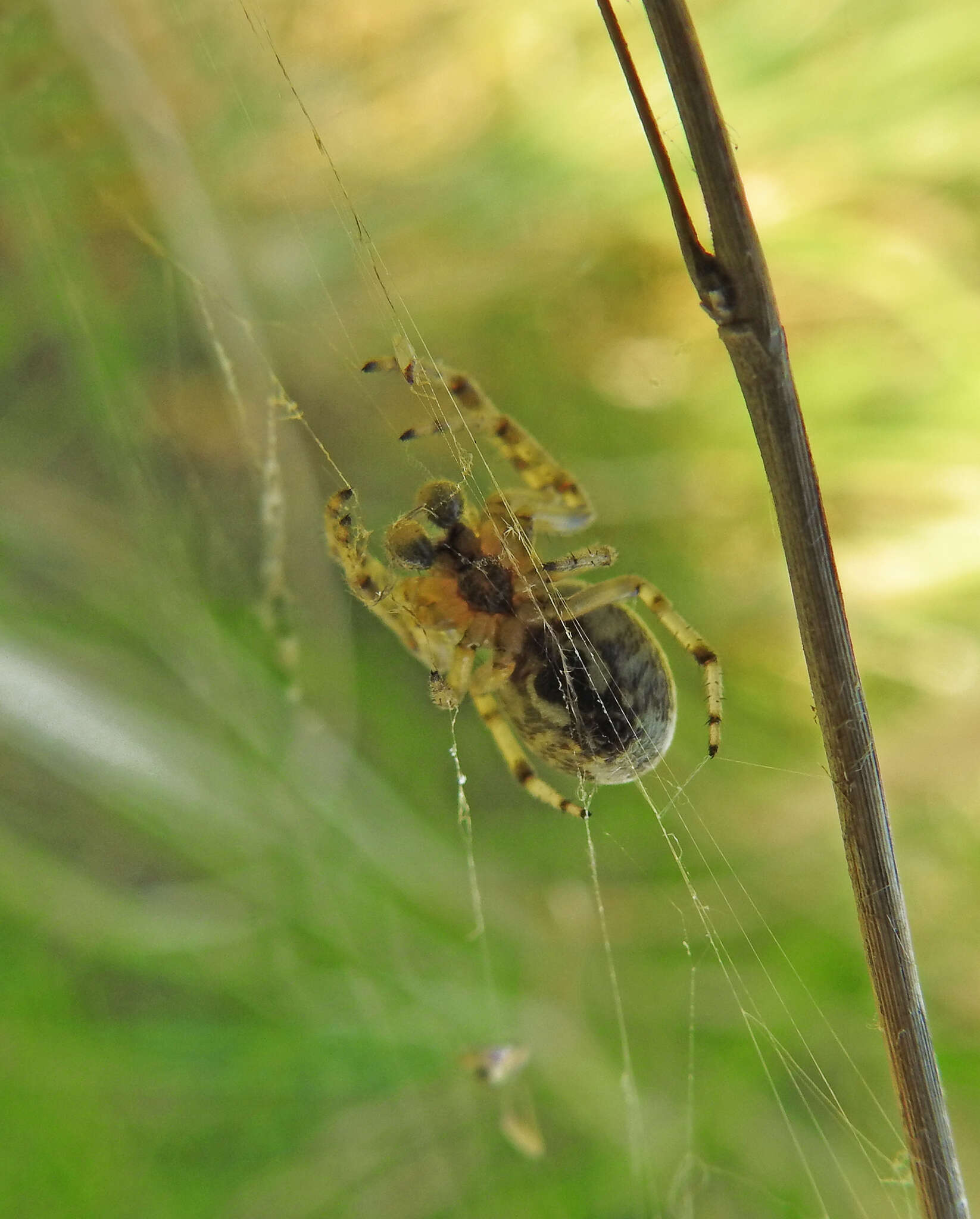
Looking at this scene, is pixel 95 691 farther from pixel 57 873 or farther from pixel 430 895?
pixel 430 895

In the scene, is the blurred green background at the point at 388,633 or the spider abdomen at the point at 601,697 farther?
the blurred green background at the point at 388,633

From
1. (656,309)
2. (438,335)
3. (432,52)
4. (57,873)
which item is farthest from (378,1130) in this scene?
(432,52)

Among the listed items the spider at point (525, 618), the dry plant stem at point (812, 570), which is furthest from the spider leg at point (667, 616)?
the dry plant stem at point (812, 570)

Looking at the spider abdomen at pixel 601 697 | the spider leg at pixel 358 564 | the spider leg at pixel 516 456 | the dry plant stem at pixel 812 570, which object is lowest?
A: the dry plant stem at pixel 812 570

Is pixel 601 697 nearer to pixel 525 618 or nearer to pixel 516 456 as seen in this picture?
pixel 525 618

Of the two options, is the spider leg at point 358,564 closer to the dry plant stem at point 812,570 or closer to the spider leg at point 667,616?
the spider leg at point 667,616

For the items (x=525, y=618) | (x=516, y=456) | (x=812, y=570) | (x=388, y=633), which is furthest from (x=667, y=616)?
(x=388, y=633)
